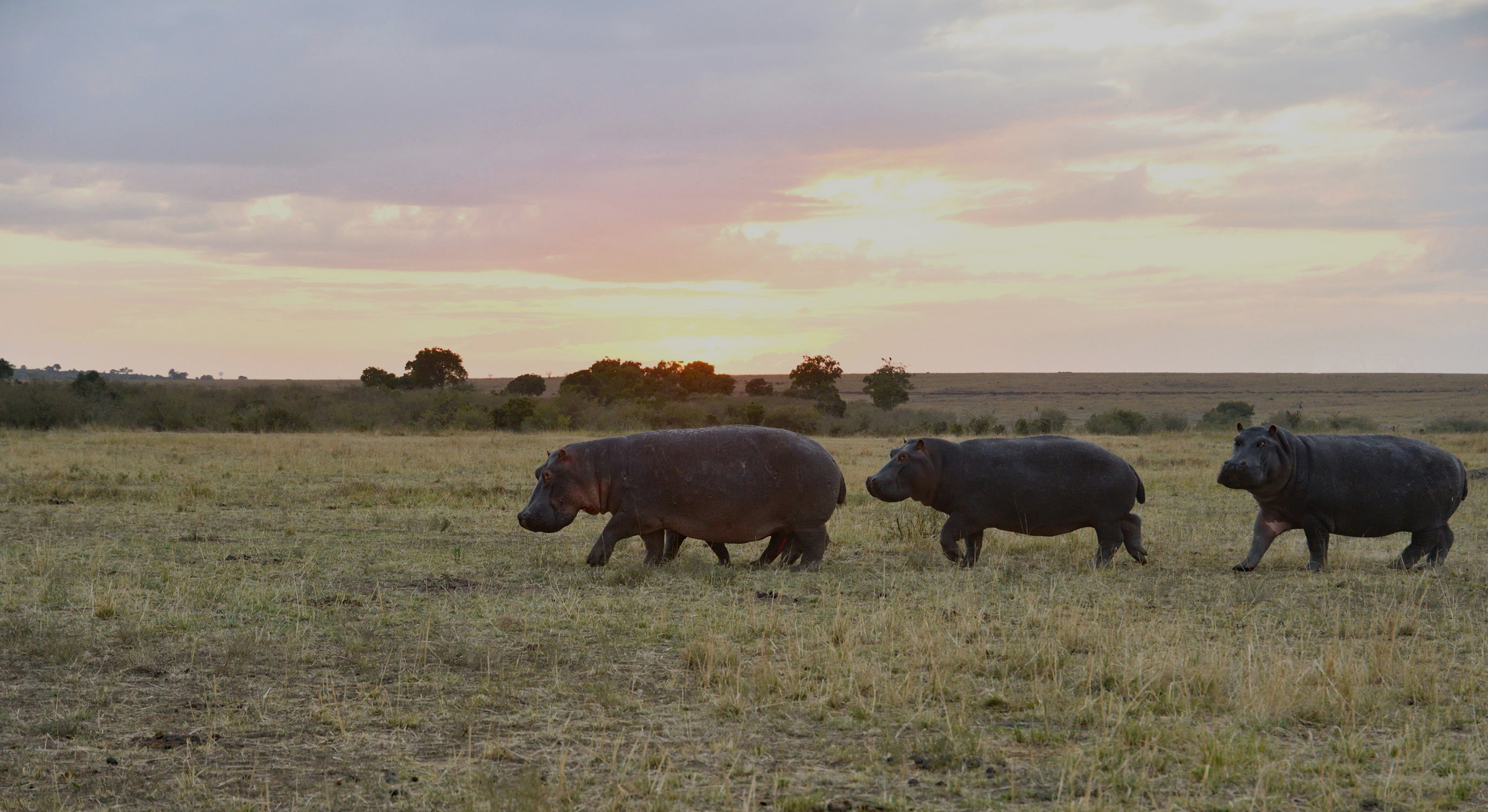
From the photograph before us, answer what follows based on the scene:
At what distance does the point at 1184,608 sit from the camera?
9000 mm

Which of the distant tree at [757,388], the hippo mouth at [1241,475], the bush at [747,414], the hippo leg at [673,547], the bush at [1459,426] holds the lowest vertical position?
the bush at [1459,426]

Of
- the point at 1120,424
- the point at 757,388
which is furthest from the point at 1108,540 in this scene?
the point at 757,388

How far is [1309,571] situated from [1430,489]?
1384 millimetres

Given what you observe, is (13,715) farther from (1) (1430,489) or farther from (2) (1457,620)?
(1) (1430,489)

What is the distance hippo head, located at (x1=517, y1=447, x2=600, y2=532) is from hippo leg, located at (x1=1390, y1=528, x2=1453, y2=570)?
7508 millimetres

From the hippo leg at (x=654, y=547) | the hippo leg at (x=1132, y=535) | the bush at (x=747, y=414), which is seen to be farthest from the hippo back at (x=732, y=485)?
the bush at (x=747, y=414)

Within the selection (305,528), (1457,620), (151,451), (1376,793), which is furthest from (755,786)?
(151,451)

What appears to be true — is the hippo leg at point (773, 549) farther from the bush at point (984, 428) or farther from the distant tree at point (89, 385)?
the distant tree at point (89, 385)

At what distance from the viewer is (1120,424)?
46.2 metres

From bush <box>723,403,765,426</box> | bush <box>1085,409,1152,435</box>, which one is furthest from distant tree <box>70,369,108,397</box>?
bush <box>1085,409,1152,435</box>

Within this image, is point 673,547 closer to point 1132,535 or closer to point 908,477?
point 908,477

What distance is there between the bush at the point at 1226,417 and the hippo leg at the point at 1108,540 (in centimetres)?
3564

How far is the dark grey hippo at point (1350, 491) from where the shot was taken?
447 inches

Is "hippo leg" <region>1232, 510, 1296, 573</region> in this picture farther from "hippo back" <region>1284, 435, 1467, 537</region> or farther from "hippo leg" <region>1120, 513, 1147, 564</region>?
"hippo leg" <region>1120, 513, 1147, 564</region>
